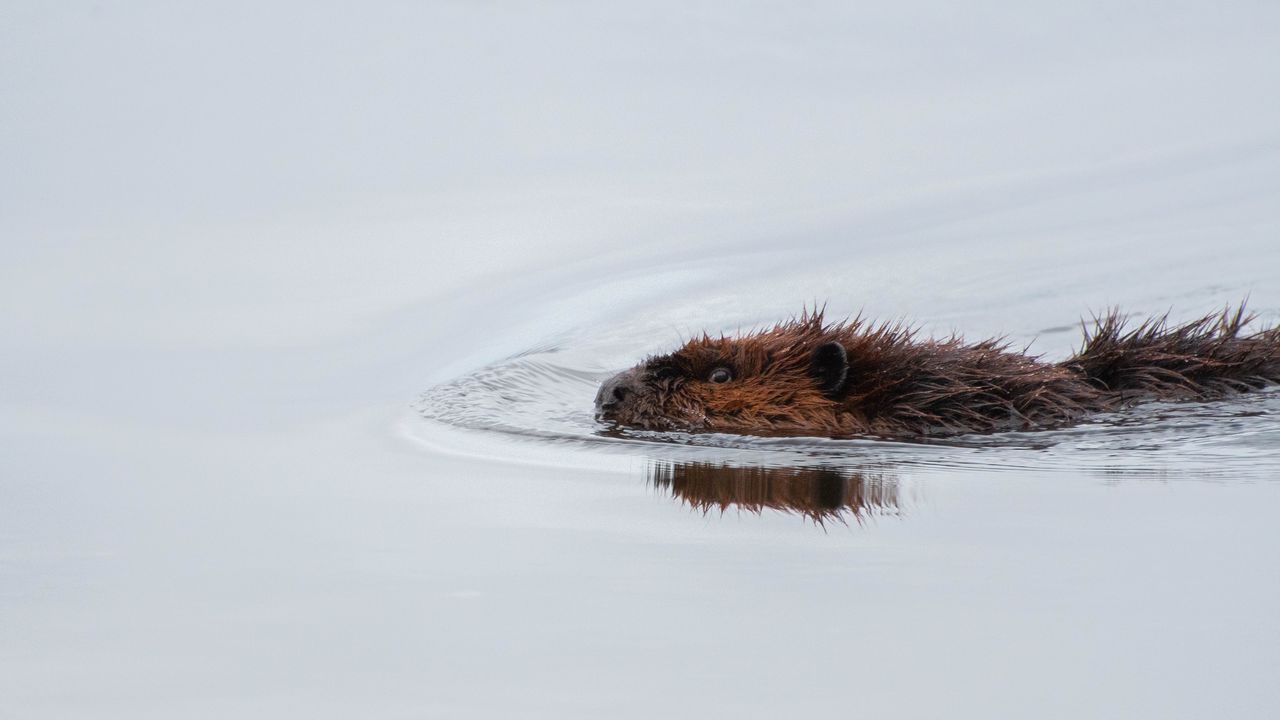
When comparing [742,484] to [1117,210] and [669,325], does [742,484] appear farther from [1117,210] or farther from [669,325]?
[1117,210]

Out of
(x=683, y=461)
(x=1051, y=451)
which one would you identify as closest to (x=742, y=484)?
(x=683, y=461)

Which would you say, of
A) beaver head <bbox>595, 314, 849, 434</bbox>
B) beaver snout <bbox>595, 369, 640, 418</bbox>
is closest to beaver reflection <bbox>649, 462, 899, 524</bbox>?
beaver head <bbox>595, 314, 849, 434</bbox>

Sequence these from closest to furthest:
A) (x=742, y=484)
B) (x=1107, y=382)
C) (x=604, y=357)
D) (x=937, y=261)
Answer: (x=742, y=484), (x=1107, y=382), (x=604, y=357), (x=937, y=261)

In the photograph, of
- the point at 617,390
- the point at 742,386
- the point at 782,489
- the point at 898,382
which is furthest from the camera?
the point at 617,390

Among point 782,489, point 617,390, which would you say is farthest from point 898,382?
point 617,390

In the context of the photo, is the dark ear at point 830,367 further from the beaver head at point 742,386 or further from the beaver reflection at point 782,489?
the beaver reflection at point 782,489

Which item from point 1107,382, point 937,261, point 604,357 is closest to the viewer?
point 1107,382

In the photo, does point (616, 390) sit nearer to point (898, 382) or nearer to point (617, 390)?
point (617, 390)
